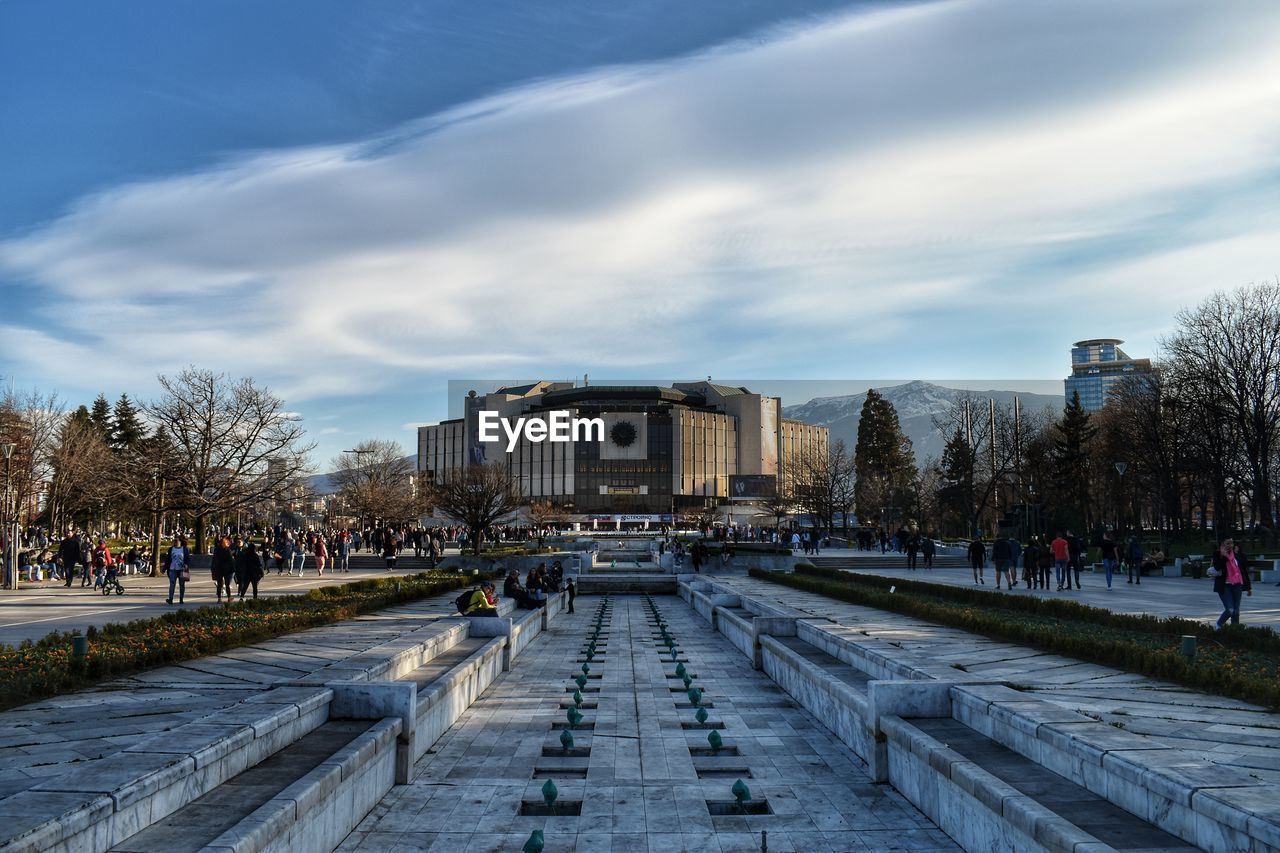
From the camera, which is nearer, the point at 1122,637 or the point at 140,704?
the point at 140,704

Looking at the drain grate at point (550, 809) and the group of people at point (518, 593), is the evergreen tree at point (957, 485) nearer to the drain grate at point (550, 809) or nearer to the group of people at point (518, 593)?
the group of people at point (518, 593)

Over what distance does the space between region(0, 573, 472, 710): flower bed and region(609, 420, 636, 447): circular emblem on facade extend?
103149 millimetres

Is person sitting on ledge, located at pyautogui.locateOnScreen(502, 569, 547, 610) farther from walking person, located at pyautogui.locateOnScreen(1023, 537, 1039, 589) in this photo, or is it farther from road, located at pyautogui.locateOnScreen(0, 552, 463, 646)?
walking person, located at pyautogui.locateOnScreen(1023, 537, 1039, 589)

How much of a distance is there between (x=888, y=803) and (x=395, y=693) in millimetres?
4329

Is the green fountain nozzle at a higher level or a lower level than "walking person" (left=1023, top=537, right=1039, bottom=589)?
lower

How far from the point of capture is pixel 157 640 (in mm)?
12492

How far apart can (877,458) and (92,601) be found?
69.1 m

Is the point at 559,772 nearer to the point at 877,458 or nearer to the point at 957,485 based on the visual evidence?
the point at 957,485

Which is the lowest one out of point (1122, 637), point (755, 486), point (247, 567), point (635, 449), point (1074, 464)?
point (1122, 637)

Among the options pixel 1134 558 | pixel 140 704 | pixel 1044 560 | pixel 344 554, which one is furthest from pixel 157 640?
pixel 344 554

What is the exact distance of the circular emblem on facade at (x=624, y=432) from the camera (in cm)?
12450

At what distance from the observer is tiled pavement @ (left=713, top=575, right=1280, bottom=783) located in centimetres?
678

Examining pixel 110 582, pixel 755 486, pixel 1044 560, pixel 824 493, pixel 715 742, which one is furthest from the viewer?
pixel 755 486

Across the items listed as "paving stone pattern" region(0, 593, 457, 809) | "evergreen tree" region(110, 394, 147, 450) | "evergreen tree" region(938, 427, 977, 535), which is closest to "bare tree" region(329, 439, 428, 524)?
"evergreen tree" region(110, 394, 147, 450)
